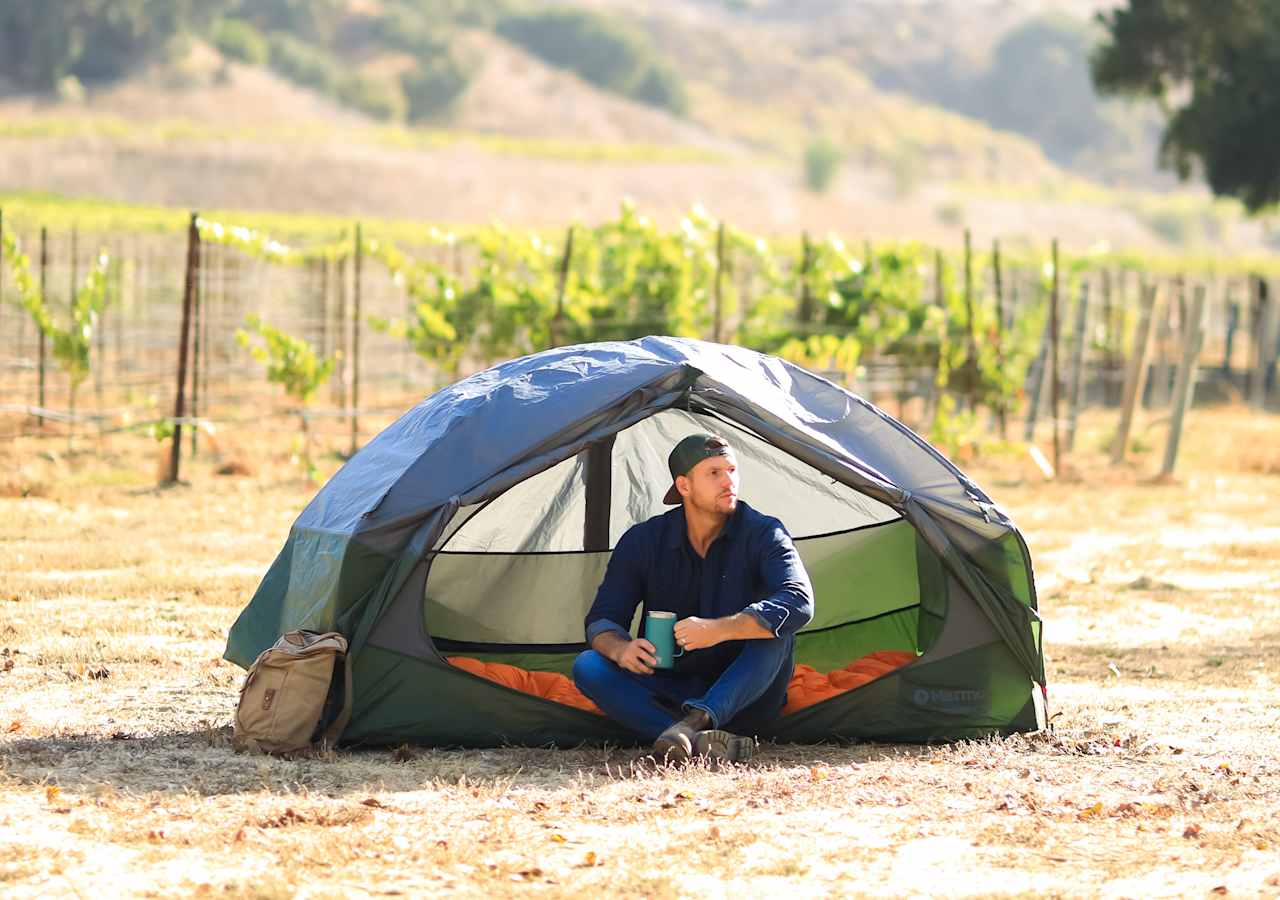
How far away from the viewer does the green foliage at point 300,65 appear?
9819 centimetres

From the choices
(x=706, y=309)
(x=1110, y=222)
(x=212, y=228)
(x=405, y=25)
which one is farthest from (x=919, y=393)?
(x=405, y=25)

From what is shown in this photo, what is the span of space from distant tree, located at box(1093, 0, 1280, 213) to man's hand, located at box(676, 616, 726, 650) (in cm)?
1942

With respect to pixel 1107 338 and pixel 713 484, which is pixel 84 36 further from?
pixel 713 484

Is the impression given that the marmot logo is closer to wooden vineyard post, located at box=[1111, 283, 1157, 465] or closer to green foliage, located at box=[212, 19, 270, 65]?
wooden vineyard post, located at box=[1111, 283, 1157, 465]

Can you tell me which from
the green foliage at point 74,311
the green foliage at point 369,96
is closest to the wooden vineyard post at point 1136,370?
the green foliage at point 74,311

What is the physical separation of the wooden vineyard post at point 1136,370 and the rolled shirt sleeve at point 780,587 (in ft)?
29.7

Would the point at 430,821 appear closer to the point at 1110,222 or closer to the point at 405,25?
the point at 1110,222

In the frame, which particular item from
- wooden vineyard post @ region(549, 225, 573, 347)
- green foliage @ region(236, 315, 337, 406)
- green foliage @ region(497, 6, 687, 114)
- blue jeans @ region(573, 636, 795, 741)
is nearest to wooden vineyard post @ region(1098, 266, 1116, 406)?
wooden vineyard post @ region(549, 225, 573, 347)

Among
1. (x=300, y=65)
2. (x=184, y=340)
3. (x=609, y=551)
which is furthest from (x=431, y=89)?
(x=609, y=551)

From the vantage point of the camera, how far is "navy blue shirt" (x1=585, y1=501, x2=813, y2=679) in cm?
578

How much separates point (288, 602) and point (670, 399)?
1.49m

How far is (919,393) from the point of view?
15883mm

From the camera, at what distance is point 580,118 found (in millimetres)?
106500

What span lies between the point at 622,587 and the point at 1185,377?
356 inches
